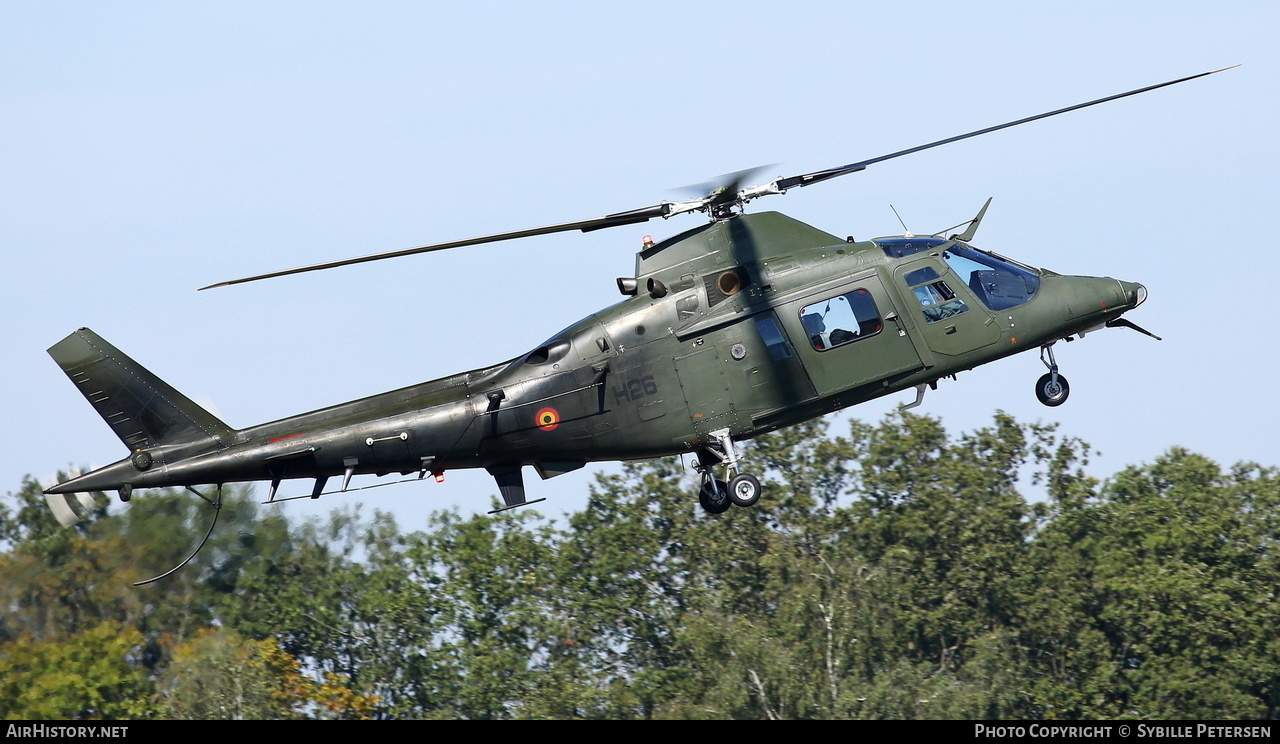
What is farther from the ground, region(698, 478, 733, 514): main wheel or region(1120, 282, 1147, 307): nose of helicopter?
region(1120, 282, 1147, 307): nose of helicopter

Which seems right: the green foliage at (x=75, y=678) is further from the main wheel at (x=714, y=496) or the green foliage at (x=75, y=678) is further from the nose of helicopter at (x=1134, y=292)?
the nose of helicopter at (x=1134, y=292)

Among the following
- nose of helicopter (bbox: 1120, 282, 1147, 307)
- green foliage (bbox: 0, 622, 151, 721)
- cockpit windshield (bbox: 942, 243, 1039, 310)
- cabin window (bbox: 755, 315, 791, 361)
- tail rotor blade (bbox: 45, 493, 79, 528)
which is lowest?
tail rotor blade (bbox: 45, 493, 79, 528)

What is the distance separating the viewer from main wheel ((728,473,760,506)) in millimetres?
22141

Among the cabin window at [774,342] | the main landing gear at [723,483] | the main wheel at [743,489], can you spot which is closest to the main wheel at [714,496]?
the main landing gear at [723,483]

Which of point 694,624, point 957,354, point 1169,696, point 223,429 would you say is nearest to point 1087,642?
point 1169,696

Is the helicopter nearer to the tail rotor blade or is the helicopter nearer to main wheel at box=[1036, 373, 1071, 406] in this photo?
the tail rotor blade

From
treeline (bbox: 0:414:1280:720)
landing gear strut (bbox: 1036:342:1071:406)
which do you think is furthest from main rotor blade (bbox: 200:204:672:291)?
treeline (bbox: 0:414:1280:720)

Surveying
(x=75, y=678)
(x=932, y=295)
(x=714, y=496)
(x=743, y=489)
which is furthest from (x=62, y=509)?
(x=75, y=678)

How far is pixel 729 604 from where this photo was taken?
5325cm

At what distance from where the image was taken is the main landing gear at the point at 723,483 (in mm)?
21922

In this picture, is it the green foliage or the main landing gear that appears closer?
the main landing gear

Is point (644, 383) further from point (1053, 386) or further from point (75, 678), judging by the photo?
point (75, 678)

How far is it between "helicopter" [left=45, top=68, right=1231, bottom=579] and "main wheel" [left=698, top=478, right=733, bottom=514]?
20.4 inches

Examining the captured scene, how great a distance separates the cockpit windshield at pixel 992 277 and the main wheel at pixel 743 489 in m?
4.23
